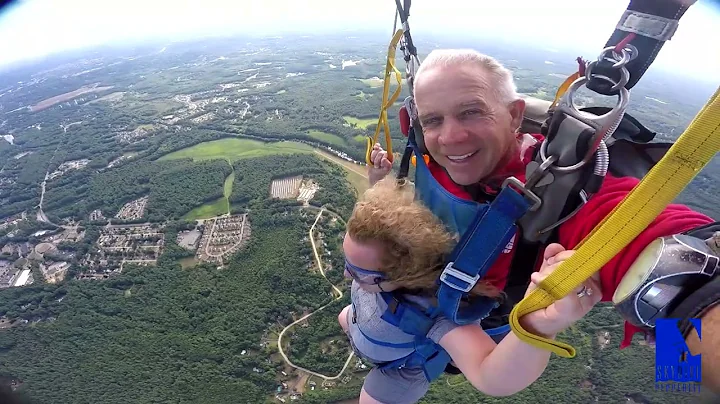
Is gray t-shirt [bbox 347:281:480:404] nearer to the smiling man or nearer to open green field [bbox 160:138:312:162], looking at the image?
the smiling man

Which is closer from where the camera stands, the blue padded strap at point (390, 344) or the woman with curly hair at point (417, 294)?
the woman with curly hair at point (417, 294)

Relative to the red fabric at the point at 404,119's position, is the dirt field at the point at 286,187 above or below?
below

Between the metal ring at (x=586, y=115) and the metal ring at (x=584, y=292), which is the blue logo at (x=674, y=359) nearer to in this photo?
the metal ring at (x=584, y=292)

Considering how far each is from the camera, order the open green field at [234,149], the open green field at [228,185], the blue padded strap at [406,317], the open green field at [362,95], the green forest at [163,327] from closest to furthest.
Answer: the blue padded strap at [406,317], the green forest at [163,327], the open green field at [228,185], the open green field at [234,149], the open green field at [362,95]

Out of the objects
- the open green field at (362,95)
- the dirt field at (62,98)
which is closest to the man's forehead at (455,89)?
the open green field at (362,95)

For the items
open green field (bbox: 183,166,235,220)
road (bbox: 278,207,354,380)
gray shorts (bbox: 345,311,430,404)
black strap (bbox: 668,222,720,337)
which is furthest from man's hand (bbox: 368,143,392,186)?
open green field (bbox: 183,166,235,220)

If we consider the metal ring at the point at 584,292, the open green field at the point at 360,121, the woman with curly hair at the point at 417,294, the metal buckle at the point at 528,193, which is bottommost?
the open green field at the point at 360,121
